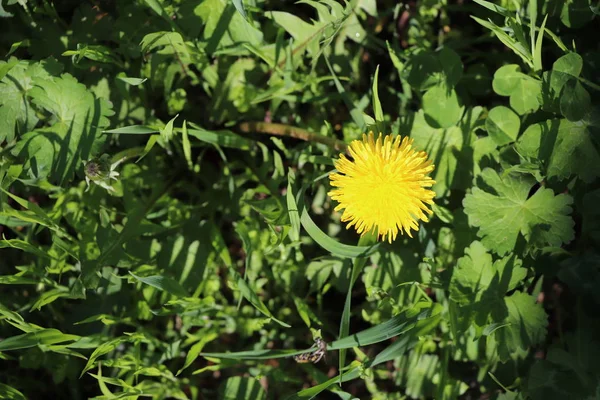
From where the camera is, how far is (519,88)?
200 centimetres

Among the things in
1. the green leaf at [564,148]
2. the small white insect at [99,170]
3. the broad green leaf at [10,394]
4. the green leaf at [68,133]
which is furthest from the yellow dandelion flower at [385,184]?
the broad green leaf at [10,394]

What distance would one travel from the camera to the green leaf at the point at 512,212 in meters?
1.91

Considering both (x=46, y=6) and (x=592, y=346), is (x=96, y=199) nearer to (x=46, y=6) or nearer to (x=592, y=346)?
(x=46, y=6)

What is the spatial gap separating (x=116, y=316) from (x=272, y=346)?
65cm

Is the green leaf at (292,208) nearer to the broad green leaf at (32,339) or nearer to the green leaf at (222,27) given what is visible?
the green leaf at (222,27)

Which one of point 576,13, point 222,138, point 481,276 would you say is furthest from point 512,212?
point 222,138

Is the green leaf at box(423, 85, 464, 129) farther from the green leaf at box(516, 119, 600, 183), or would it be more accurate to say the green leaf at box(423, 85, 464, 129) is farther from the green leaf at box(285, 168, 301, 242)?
the green leaf at box(285, 168, 301, 242)

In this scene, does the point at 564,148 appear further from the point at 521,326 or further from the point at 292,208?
the point at 292,208

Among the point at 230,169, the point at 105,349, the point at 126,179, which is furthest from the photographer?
the point at 230,169

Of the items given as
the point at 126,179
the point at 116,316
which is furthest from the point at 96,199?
the point at 116,316

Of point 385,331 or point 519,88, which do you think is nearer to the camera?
point 385,331

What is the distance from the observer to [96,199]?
2.28 metres

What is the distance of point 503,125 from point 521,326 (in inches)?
27.1

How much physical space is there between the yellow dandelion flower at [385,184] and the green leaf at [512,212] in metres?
0.34
